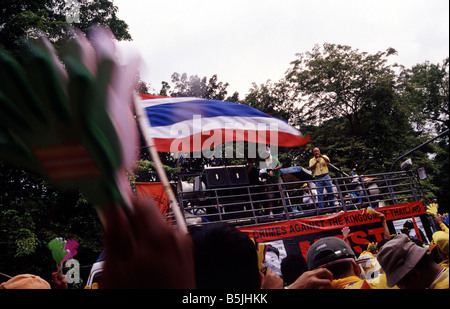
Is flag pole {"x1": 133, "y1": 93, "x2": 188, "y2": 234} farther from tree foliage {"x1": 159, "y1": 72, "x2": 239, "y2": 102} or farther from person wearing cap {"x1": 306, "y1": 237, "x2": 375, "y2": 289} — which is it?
tree foliage {"x1": 159, "y1": 72, "x2": 239, "y2": 102}

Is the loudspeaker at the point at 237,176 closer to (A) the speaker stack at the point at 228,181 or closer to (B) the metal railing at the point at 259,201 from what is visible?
(A) the speaker stack at the point at 228,181

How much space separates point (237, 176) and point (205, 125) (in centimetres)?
249

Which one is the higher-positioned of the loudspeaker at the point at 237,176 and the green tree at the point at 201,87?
the green tree at the point at 201,87

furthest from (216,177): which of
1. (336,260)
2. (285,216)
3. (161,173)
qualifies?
(161,173)

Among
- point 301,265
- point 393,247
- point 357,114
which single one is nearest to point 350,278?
point 393,247

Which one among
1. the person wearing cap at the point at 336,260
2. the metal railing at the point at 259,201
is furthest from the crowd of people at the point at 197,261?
the metal railing at the point at 259,201

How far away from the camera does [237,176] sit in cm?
750

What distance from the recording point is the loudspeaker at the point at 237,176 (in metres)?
7.43

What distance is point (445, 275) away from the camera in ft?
5.92

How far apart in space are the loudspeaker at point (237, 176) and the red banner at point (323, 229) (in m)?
1.49

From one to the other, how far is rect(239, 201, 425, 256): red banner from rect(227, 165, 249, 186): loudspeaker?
4.89 feet

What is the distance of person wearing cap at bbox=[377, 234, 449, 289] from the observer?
188 cm

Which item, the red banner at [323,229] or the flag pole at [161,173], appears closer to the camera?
the flag pole at [161,173]
